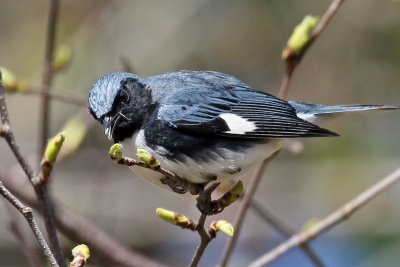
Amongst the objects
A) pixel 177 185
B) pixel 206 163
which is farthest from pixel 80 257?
pixel 206 163

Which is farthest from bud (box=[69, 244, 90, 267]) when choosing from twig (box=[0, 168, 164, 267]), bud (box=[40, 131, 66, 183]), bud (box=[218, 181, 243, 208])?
twig (box=[0, 168, 164, 267])

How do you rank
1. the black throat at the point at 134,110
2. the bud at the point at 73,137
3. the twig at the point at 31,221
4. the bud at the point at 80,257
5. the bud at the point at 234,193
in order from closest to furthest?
the twig at the point at 31,221 < the bud at the point at 80,257 < the bud at the point at 234,193 < the black throat at the point at 134,110 < the bud at the point at 73,137

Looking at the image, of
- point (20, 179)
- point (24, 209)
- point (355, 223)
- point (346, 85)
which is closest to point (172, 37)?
point (346, 85)

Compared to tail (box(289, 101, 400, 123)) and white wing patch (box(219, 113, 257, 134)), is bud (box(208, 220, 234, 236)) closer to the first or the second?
white wing patch (box(219, 113, 257, 134))

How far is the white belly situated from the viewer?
2.35 m

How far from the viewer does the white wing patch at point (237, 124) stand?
8.41 feet

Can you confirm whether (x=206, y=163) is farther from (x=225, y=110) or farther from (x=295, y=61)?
(x=295, y=61)

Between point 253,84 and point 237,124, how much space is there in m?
2.85

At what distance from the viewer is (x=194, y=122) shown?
253cm

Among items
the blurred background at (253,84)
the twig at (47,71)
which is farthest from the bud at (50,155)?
the blurred background at (253,84)

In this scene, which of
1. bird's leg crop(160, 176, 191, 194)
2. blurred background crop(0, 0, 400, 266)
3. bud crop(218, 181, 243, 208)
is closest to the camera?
bud crop(218, 181, 243, 208)

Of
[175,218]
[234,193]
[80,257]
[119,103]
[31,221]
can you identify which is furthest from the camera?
[119,103]

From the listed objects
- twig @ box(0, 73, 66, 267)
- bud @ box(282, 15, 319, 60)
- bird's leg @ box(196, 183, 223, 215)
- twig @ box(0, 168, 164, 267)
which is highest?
bud @ box(282, 15, 319, 60)

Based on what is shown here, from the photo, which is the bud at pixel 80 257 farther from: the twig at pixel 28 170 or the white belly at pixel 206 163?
the white belly at pixel 206 163
